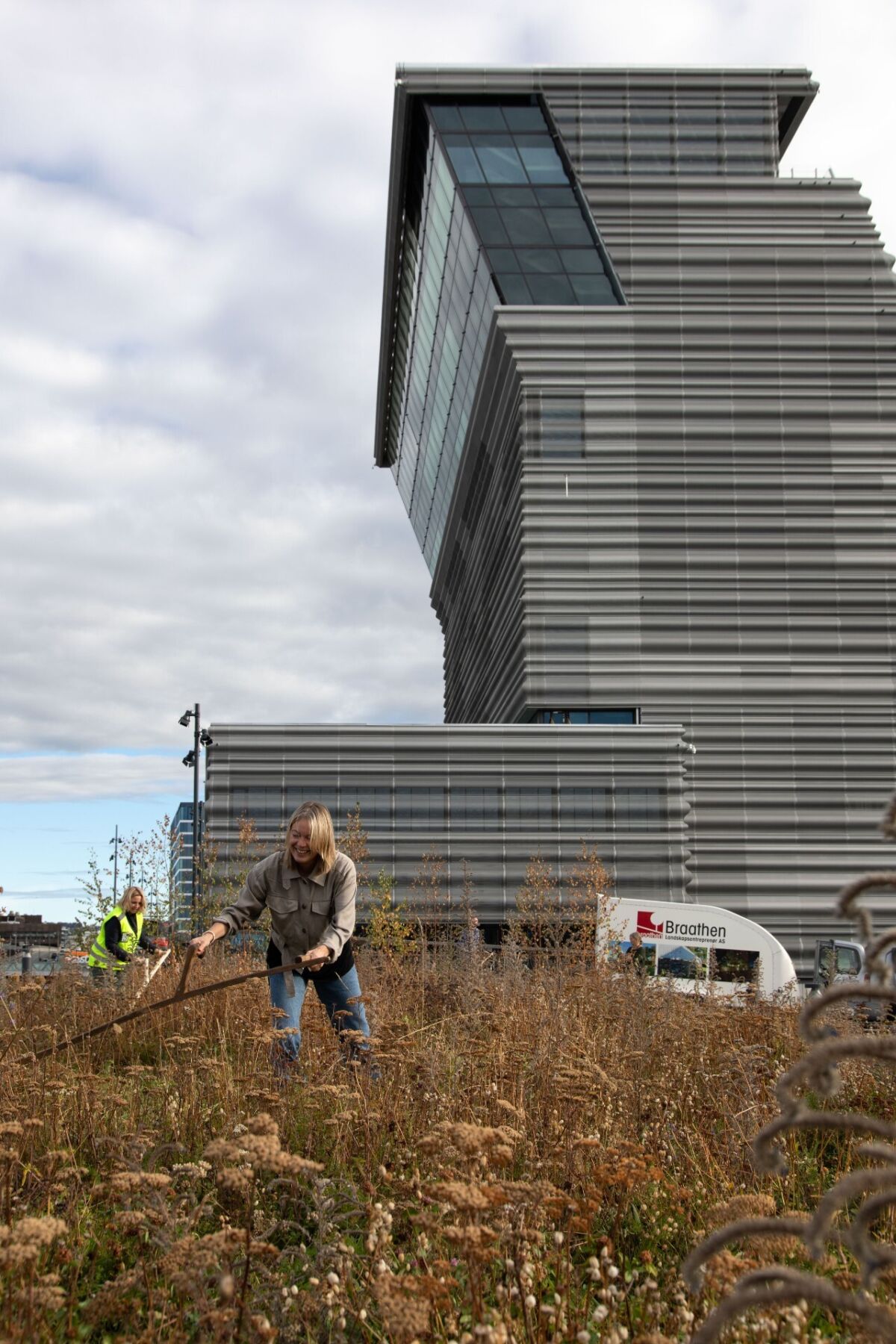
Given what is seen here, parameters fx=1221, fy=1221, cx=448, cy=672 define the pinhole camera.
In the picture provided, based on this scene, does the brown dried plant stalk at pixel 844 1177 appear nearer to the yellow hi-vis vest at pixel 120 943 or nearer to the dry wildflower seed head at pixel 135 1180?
the dry wildflower seed head at pixel 135 1180

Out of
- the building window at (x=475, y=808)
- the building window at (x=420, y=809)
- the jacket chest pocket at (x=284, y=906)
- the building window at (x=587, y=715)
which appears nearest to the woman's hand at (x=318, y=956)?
the jacket chest pocket at (x=284, y=906)

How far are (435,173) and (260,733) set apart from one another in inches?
986

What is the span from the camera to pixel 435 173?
172ft

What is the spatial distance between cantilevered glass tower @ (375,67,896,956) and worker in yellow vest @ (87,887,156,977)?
35.7 meters

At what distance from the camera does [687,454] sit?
4997cm

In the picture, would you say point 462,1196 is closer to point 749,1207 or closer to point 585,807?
point 749,1207

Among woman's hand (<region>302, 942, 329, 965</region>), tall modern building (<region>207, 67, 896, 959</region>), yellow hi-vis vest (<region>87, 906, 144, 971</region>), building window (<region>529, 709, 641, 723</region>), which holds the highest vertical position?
tall modern building (<region>207, 67, 896, 959</region>)

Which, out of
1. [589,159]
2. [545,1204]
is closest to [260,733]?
[589,159]

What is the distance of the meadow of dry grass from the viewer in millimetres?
3398

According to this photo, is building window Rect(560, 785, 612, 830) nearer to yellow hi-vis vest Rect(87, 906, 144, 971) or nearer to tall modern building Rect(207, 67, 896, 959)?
tall modern building Rect(207, 67, 896, 959)

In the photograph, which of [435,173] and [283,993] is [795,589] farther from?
[283,993]

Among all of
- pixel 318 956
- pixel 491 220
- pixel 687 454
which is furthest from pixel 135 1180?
pixel 491 220

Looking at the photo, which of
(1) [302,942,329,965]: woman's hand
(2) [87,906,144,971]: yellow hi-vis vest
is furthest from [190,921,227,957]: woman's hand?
(2) [87,906,144,971]: yellow hi-vis vest

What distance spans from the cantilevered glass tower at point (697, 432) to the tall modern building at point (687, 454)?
0.33ft
